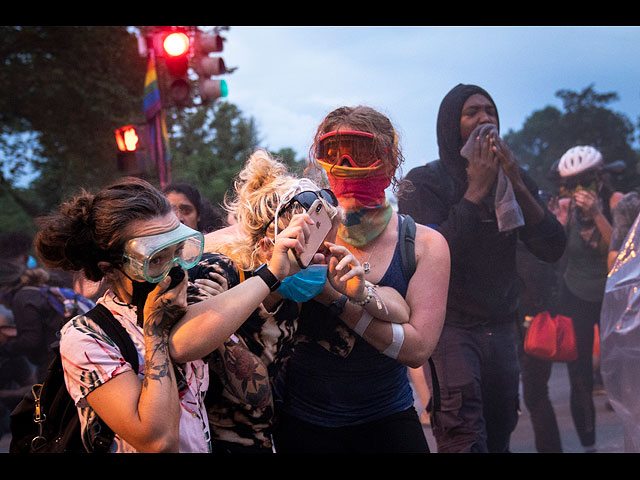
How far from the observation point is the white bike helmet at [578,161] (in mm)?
3604

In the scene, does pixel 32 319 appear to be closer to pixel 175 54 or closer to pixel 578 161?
pixel 175 54

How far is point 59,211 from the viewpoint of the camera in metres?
1.85

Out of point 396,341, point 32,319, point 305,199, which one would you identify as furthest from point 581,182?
point 32,319

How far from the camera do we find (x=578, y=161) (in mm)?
3619

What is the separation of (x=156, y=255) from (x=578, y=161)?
2.68 m

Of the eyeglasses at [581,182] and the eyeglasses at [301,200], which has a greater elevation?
the eyeglasses at [301,200]

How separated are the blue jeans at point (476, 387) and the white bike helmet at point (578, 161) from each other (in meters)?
0.98

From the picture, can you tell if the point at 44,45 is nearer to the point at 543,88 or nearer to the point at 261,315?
the point at 543,88

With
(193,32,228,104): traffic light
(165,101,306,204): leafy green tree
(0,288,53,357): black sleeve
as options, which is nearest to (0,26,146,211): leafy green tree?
(165,101,306,204): leafy green tree

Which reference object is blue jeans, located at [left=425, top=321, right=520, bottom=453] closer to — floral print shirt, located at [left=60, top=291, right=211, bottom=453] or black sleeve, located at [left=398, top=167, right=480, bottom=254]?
black sleeve, located at [left=398, top=167, right=480, bottom=254]

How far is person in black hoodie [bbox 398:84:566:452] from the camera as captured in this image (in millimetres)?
3078

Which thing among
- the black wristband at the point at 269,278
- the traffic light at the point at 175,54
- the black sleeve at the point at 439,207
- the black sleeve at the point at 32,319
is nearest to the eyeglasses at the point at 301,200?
the black wristband at the point at 269,278

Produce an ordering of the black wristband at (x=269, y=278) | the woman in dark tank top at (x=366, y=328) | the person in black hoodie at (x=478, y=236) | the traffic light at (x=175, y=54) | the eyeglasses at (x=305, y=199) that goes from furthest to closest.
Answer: the traffic light at (x=175, y=54), the person in black hoodie at (x=478, y=236), the woman in dark tank top at (x=366, y=328), the eyeglasses at (x=305, y=199), the black wristband at (x=269, y=278)

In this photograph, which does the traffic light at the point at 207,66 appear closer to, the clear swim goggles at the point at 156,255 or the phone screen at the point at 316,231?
the phone screen at the point at 316,231
